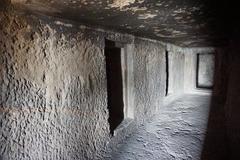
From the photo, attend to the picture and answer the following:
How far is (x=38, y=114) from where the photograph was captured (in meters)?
1.31

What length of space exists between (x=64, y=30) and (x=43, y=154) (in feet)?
3.06

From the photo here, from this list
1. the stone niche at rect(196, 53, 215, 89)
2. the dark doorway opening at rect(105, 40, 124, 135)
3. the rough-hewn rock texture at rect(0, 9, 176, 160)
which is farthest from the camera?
the stone niche at rect(196, 53, 215, 89)

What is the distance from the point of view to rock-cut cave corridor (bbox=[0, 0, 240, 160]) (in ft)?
3.76

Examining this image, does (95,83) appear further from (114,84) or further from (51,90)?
(114,84)

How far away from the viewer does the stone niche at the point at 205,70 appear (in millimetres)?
5602

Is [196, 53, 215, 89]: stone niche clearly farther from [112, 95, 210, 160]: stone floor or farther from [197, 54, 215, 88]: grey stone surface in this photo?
[112, 95, 210, 160]: stone floor

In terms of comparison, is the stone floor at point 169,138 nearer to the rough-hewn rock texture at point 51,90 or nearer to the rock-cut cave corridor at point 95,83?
the rock-cut cave corridor at point 95,83

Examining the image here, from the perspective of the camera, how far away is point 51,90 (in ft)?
4.57

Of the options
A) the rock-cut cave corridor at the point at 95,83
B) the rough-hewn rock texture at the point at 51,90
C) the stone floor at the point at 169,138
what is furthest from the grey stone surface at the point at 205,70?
the rough-hewn rock texture at the point at 51,90

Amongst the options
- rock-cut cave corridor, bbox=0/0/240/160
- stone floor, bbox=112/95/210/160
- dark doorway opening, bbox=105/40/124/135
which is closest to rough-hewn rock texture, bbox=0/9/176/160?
rock-cut cave corridor, bbox=0/0/240/160

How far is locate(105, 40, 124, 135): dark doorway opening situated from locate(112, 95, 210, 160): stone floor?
42 cm

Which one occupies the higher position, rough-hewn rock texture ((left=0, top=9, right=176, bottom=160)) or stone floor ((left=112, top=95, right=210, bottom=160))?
rough-hewn rock texture ((left=0, top=9, right=176, bottom=160))

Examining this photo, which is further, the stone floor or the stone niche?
the stone niche

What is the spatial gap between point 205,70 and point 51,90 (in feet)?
17.5
